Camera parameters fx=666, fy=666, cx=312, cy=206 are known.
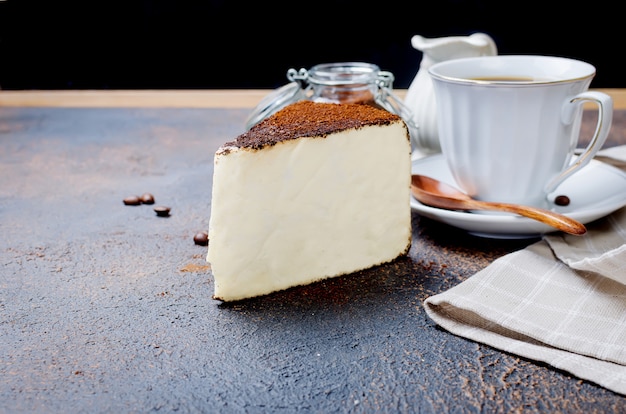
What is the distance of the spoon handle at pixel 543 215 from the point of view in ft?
3.22

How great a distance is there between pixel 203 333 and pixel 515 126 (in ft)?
1.93

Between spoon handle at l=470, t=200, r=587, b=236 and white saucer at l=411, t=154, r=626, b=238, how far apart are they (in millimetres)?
12

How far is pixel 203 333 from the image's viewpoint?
86 cm

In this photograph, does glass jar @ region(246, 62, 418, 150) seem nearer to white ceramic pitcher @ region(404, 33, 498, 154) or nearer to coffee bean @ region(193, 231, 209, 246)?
white ceramic pitcher @ region(404, 33, 498, 154)

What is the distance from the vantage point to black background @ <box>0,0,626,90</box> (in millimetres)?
2148

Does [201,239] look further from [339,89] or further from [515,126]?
[515,126]

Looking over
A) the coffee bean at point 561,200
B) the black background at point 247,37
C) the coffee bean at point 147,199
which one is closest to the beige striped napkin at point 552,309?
the coffee bean at point 561,200

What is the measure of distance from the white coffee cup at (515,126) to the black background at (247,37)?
1.05 m

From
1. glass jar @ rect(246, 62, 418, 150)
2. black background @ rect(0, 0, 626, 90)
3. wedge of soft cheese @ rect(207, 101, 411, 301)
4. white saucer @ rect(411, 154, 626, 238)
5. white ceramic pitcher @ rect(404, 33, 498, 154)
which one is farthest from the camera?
black background @ rect(0, 0, 626, 90)

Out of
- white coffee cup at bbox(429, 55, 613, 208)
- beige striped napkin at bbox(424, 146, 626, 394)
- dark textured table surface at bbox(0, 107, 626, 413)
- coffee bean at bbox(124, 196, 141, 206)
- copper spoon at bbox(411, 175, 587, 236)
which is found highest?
white coffee cup at bbox(429, 55, 613, 208)

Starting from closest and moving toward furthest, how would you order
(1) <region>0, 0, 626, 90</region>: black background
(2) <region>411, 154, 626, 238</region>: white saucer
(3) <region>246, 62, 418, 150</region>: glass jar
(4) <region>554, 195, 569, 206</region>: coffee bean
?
(2) <region>411, 154, 626, 238</region>: white saucer < (4) <region>554, 195, 569, 206</region>: coffee bean < (3) <region>246, 62, 418, 150</region>: glass jar < (1) <region>0, 0, 626, 90</region>: black background

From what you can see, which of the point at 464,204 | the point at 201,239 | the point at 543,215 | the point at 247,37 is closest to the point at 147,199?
the point at 201,239

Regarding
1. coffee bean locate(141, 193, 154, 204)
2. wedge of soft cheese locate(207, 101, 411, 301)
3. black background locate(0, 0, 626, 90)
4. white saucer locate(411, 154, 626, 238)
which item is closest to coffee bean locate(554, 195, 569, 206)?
white saucer locate(411, 154, 626, 238)

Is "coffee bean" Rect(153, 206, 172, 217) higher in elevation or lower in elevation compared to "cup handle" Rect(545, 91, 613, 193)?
lower
